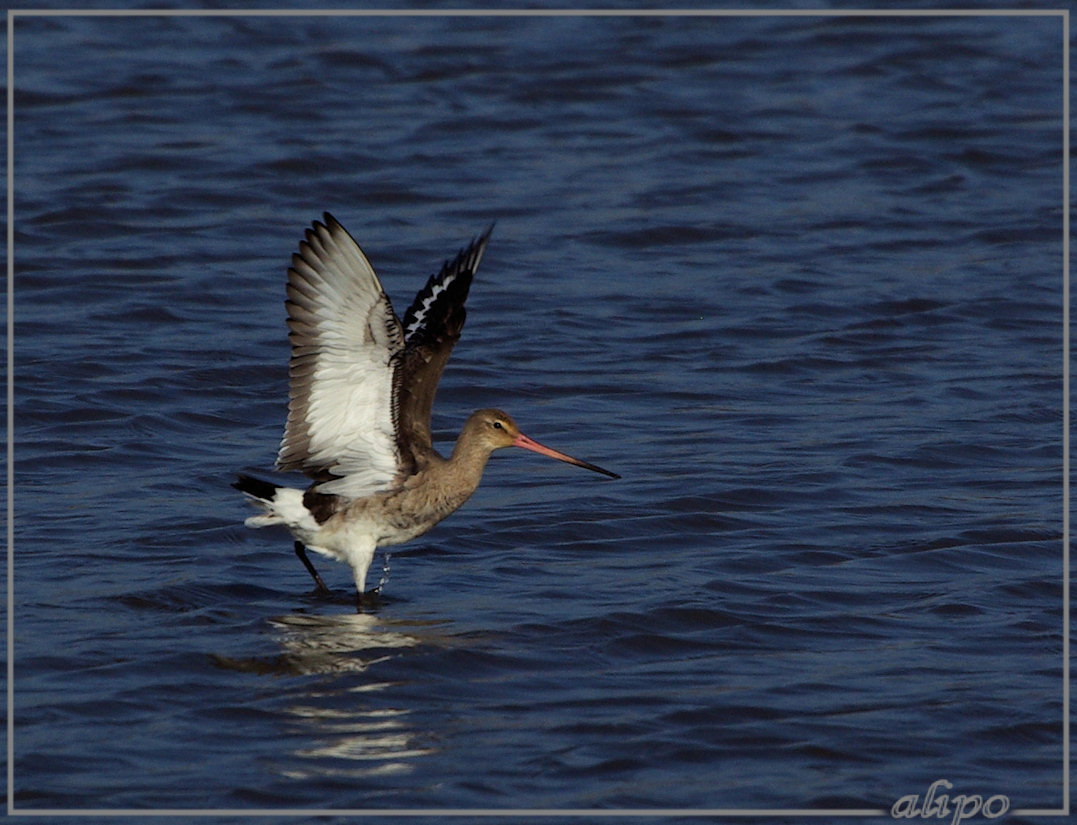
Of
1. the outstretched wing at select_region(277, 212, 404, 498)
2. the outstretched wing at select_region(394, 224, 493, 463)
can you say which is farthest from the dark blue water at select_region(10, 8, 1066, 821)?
the outstretched wing at select_region(394, 224, 493, 463)

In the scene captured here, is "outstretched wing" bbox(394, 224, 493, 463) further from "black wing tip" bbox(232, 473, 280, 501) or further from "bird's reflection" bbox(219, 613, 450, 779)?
"bird's reflection" bbox(219, 613, 450, 779)

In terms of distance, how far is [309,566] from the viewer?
24.7ft

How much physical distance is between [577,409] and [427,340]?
303cm

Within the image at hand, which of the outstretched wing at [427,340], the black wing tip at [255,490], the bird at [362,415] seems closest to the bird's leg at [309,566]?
the bird at [362,415]

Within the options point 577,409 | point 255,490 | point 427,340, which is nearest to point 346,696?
point 255,490

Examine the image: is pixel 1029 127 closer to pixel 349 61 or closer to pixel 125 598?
pixel 349 61

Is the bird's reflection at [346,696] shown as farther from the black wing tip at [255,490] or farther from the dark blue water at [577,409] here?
the black wing tip at [255,490]

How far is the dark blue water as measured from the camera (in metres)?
5.98

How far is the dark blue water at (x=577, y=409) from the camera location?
5.98 metres

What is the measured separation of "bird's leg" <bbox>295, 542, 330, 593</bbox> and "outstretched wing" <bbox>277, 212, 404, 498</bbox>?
386 millimetres

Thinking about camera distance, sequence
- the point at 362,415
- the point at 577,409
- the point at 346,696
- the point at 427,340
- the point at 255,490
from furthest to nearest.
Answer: the point at 577,409
the point at 255,490
the point at 362,415
the point at 427,340
the point at 346,696

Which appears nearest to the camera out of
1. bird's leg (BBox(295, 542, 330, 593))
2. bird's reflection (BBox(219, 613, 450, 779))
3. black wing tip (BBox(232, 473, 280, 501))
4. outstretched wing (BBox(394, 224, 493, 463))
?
bird's reflection (BBox(219, 613, 450, 779))

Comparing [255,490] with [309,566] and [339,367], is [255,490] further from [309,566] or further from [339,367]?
[339,367]

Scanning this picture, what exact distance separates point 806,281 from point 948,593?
5299 mm
